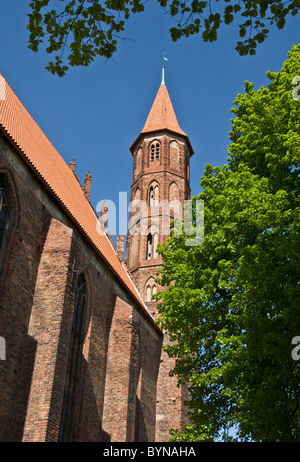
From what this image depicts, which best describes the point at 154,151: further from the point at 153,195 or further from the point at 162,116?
the point at 162,116

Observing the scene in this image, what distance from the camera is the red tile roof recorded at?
1465 cm

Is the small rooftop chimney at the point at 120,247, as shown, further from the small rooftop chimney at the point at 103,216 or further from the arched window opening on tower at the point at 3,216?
the arched window opening on tower at the point at 3,216

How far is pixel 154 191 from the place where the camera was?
26.5 m

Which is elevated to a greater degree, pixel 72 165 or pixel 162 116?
pixel 162 116

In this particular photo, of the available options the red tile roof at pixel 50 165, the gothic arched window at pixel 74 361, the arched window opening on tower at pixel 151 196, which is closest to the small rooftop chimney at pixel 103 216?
the red tile roof at pixel 50 165

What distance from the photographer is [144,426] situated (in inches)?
720

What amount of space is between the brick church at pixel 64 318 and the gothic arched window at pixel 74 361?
3 cm

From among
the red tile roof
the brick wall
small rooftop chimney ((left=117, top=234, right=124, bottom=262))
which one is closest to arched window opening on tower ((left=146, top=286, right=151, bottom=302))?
small rooftop chimney ((left=117, top=234, right=124, bottom=262))

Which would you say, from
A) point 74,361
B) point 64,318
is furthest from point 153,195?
point 64,318

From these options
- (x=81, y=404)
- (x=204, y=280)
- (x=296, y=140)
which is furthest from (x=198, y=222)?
(x=81, y=404)

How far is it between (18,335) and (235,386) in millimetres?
4868

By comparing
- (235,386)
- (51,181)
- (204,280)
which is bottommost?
(235,386)

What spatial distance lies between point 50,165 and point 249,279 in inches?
418

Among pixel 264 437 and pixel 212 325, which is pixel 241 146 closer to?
pixel 212 325
